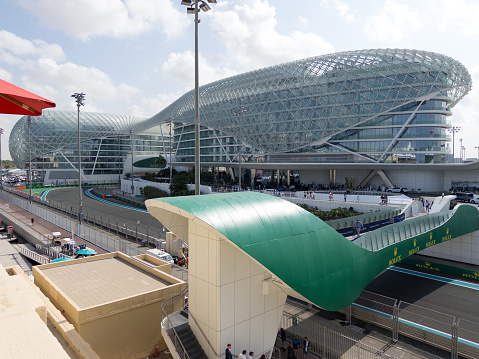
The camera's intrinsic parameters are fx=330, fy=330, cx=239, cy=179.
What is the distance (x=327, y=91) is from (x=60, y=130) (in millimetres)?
88087

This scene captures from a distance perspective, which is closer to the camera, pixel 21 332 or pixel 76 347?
pixel 21 332

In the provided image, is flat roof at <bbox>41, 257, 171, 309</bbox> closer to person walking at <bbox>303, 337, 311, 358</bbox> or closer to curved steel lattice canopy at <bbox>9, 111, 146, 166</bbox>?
person walking at <bbox>303, 337, 311, 358</bbox>

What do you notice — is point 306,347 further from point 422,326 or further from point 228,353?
point 422,326

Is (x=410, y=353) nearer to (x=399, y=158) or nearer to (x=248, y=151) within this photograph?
(x=399, y=158)

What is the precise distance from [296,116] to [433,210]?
37.2m

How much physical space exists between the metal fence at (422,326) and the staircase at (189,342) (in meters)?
9.25

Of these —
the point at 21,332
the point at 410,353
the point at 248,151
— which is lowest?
the point at 410,353

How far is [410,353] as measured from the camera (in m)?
14.3

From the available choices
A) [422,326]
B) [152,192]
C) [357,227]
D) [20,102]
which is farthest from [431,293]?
[152,192]

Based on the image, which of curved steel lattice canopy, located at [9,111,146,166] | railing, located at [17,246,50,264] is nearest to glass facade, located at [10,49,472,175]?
railing, located at [17,246,50,264]

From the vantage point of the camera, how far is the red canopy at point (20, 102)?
5.61 m

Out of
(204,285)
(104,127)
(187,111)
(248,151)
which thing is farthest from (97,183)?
(204,285)

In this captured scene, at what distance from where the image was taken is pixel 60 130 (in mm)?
107688

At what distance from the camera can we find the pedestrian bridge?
979 cm
